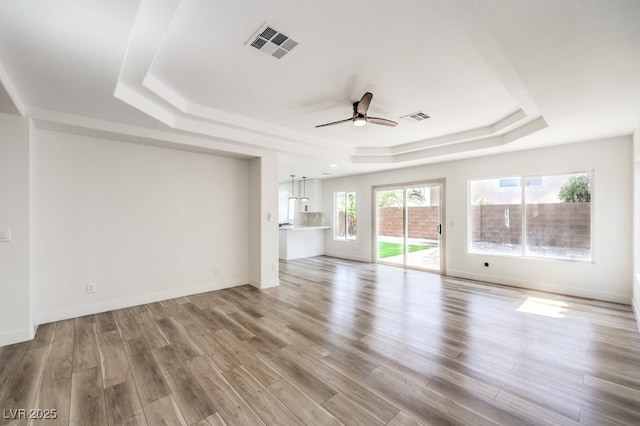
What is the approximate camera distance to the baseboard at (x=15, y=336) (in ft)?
9.43

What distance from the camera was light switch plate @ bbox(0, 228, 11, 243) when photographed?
2.90 metres

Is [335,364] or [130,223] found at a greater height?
[130,223]

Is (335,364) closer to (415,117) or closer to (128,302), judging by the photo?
(128,302)

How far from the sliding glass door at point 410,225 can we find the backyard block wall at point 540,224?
2.90ft

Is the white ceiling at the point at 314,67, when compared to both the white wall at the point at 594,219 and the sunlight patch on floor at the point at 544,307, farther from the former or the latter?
the sunlight patch on floor at the point at 544,307

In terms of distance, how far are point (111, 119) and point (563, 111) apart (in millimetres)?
5502

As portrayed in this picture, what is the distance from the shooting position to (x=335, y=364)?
2.53 m

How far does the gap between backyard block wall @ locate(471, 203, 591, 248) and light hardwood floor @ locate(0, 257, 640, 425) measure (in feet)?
3.62

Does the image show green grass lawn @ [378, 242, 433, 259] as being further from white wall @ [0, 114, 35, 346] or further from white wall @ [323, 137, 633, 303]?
white wall @ [0, 114, 35, 346]

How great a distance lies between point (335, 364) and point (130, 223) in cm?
360

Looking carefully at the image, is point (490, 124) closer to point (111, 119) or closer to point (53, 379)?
point (111, 119)

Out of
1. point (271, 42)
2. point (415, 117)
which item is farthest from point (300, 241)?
point (271, 42)

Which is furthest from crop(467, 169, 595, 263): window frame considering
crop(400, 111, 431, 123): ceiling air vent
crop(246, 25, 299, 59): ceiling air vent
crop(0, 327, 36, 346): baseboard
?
crop(0, 327, 36, 346): baseboard

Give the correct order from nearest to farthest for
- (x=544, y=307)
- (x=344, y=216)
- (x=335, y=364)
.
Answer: (x=335, y=364), (x=544, y=307), (x=344, y=216)
